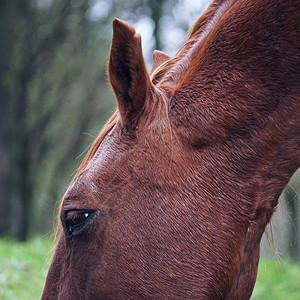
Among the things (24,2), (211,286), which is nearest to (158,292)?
(211,286)

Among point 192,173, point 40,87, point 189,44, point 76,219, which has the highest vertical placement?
point 40,87

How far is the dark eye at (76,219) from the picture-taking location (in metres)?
1.73

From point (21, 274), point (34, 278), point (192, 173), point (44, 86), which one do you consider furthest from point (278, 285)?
point (44, 86)

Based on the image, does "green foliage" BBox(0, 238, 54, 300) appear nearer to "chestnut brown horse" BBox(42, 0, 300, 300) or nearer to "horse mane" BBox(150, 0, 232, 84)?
"chestnut brown horse" BBox(42, 0, 300, 300)

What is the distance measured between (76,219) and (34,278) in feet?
11.1

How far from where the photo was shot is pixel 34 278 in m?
4.82

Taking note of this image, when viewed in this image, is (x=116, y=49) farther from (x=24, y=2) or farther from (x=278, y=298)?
(x=24, y=2)

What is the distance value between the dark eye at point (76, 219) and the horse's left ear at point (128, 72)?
0.39 metres

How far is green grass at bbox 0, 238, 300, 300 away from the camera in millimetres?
4250

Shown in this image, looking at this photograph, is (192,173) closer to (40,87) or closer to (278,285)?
(278,285)

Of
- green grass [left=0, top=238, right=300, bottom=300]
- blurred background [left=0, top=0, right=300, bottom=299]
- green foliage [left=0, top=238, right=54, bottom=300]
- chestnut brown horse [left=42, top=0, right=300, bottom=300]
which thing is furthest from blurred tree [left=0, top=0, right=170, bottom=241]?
chestnut brown horse [left=42, top=0, right=300, bottom=300]

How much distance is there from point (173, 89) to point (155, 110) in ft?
0.44

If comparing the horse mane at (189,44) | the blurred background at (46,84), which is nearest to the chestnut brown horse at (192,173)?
the horse mane at (189,44)

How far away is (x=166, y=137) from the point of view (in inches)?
68.1
